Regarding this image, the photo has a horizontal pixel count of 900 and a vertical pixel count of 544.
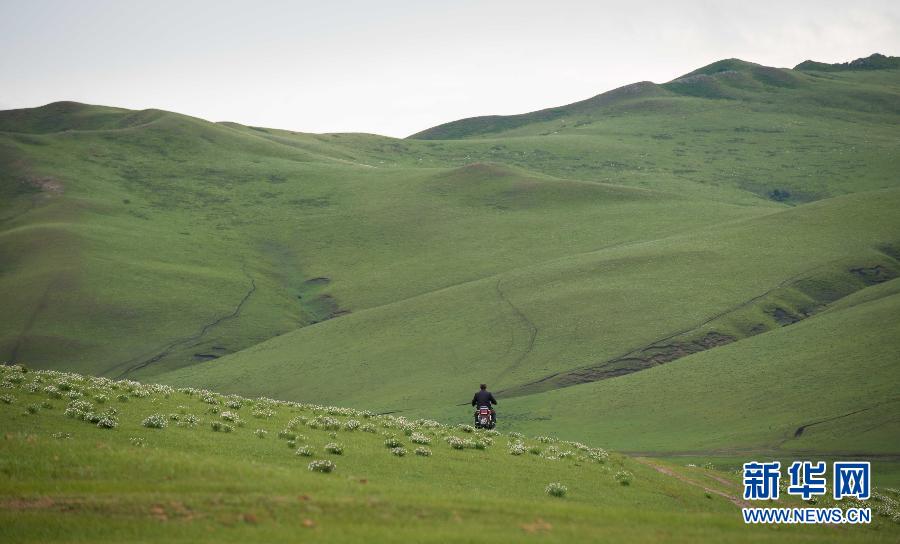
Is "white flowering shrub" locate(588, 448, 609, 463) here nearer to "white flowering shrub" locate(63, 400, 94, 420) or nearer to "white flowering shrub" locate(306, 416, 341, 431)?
"white flowering shrub" locate(306, 416, 341, 431)

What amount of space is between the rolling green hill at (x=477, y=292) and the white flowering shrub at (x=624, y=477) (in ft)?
69.5

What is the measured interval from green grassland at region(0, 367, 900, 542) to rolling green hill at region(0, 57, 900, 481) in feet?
→ 75.3

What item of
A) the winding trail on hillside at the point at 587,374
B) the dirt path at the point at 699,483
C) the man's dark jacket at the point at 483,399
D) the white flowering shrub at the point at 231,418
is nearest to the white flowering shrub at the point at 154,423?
the white flowering shrub at the point at 231,418

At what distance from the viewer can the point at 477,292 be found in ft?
313

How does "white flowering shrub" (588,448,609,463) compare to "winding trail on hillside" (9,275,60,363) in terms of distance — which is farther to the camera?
"winding trail on hillside" (9,275,60,363)

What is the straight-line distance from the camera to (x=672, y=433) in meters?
55.4

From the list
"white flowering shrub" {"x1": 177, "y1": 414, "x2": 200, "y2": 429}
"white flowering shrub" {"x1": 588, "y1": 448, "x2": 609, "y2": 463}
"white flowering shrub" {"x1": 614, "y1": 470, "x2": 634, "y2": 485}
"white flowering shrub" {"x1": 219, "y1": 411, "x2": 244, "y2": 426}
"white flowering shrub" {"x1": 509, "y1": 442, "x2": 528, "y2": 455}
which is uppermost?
"white flowering shrub" {"x1": 177, "y1": 414, "x2": 200, "y2": 429}

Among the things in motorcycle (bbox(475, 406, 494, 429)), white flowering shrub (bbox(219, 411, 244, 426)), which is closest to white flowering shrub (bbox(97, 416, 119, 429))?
white flowering shrub (bbox(219, 411, 244, 426))

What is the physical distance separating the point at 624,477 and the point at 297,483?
37.7ft

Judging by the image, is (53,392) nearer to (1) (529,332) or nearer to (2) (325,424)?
(2) (325,424)

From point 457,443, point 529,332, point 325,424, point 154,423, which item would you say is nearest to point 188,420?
point 154,423

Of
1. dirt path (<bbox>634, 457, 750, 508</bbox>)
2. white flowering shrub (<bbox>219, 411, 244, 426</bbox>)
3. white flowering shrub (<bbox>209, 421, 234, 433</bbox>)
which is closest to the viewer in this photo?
white flowering shrub (<bbox>209, 421, 234, 433</bbox>)

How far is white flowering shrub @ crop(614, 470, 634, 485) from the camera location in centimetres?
2623

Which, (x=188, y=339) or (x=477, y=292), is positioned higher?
(x=477, y=292)
